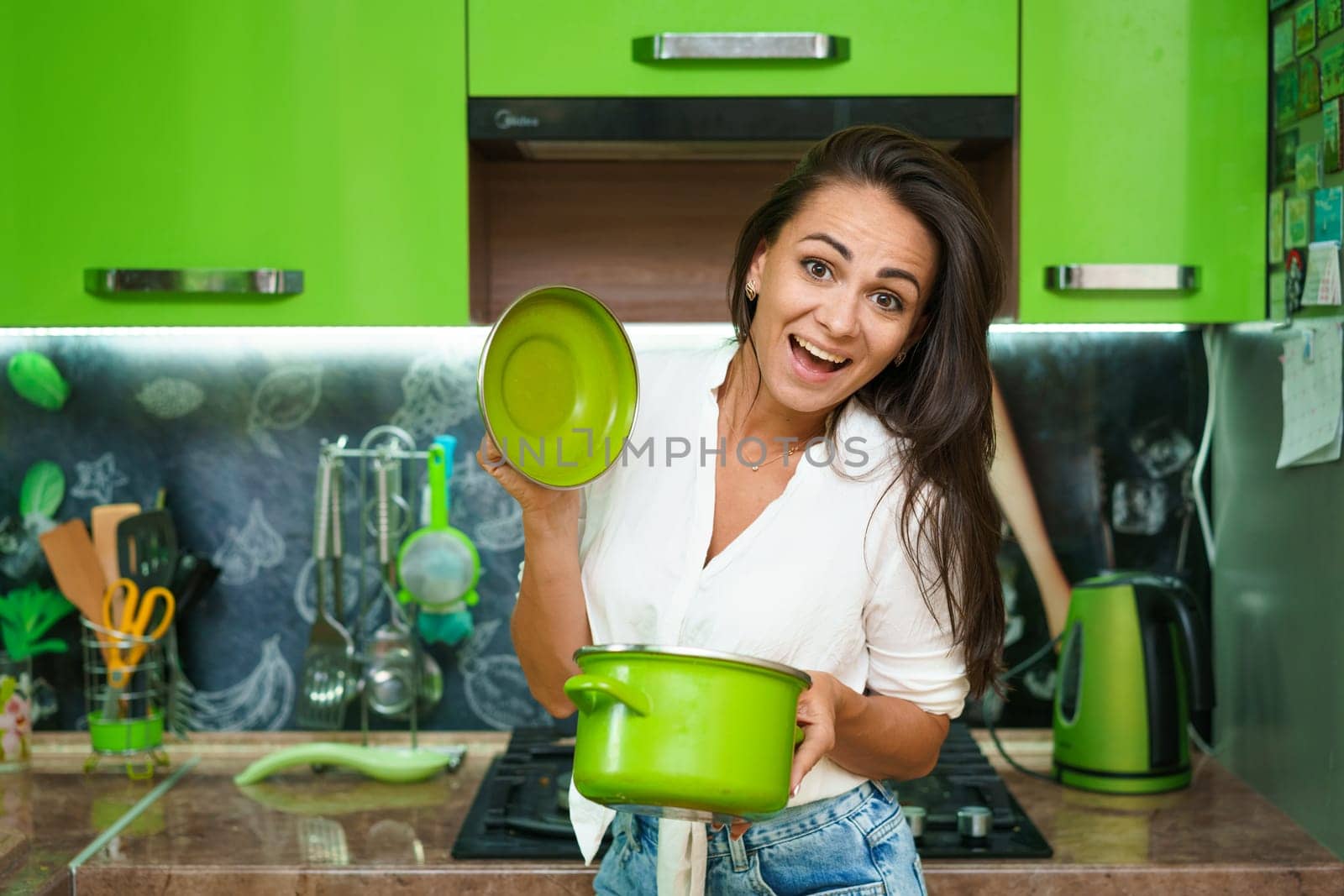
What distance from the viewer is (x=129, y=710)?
1942 millimetres

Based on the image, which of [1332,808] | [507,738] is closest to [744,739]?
[1332,808]

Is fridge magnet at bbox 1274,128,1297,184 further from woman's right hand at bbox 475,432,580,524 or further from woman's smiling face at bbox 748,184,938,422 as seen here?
woman's right hand at bbox 475,432,580,524

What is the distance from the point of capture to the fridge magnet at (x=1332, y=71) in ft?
5.04

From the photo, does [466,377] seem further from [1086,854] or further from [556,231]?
[1086,854]

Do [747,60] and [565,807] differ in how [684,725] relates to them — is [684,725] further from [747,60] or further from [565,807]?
[747,60]

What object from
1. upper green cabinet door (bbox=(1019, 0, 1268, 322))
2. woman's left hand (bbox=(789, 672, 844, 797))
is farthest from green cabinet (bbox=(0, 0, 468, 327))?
woman's left hand (bbox=(789, 672, 844, 797))

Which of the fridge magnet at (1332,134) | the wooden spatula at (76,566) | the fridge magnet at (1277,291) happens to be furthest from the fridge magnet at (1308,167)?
the wooden spatula at (76,566)

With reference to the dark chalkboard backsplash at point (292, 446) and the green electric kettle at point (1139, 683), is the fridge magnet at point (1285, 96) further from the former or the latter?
the green electric kettle at point (1139, 683)

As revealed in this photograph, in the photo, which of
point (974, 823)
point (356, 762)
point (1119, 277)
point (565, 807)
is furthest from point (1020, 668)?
point (356, 762)

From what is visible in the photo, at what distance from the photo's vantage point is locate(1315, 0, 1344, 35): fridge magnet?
5.04 feet

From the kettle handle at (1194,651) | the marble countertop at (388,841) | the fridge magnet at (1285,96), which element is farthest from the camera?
the kettle handle at (1194,651)

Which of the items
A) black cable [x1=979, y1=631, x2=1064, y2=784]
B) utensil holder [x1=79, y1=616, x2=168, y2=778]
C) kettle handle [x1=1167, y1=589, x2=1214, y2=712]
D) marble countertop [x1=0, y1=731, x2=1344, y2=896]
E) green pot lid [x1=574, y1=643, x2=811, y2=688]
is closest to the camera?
green pot lid [x1=574, y1=643, x2=811, y2=688]

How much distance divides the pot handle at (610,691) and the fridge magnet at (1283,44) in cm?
126

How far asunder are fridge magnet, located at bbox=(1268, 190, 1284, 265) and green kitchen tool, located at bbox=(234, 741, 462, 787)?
1.35 metres
